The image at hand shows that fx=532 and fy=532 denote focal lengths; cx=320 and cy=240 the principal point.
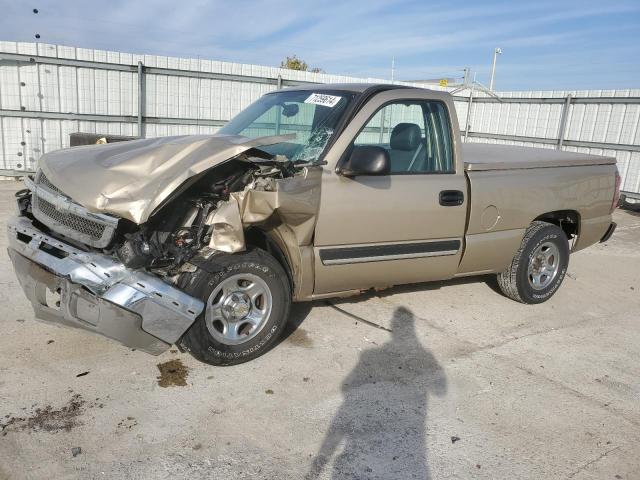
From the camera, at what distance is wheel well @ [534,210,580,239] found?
18.2 feet

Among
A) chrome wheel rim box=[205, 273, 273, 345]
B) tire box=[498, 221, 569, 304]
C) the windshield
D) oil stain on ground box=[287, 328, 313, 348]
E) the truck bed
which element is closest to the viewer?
chrome wheel rim box=[205, 273, 273, 345]

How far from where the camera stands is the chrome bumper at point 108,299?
10.1 feet

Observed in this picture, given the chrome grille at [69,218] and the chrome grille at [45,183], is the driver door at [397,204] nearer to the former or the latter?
the chrome grille at [69,218]

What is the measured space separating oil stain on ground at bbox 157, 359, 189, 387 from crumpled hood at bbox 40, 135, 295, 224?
3.87 ft

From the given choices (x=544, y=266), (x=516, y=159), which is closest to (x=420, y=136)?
(x=516, y=159)

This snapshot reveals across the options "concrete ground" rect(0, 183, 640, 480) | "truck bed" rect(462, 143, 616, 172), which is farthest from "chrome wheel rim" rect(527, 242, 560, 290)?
"truck bed" rect(462, 143, 616, 172)

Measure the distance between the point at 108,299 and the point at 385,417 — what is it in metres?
1.81

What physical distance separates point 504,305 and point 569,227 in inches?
47.7

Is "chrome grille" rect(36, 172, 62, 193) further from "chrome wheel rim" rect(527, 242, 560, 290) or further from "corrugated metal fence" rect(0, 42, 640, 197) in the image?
"corrugated metal fence" rect(0, 42, 640, 197)

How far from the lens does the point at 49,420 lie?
3031 mm

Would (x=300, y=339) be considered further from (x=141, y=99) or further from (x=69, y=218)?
(x=141, y=99)

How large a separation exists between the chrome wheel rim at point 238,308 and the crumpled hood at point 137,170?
2.52ft

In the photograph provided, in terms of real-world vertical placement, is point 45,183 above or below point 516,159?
below

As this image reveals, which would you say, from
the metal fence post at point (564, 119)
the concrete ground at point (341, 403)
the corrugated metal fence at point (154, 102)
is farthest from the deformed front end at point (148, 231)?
the metal fence post at point (564, 119)
